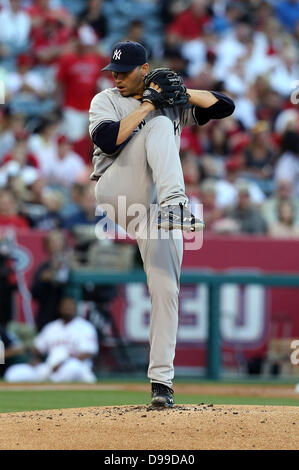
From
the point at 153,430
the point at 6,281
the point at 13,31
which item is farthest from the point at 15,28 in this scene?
the point at 153,430

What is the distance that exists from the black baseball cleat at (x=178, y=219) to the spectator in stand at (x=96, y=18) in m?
10.1

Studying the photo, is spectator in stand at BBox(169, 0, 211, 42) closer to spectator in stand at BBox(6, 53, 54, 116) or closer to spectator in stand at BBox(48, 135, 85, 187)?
spectator in stand at BBox(6, 53, 54, 116)

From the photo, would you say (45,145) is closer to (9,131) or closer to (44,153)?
(44,153)

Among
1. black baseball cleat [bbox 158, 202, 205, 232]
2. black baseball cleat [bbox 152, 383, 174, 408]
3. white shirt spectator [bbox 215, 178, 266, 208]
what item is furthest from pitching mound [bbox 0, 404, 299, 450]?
white shirt spectator [bbox 215, 178, 266, 208]

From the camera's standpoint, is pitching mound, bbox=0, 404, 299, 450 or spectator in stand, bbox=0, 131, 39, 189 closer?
pitching mound, bbox=0, 404, 299, 450

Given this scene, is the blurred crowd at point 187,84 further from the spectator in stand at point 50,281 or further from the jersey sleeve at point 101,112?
the jersey sleeve at point 101,112

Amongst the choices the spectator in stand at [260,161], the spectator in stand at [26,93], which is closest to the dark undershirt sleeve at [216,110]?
the spectator in stand at [260,161]

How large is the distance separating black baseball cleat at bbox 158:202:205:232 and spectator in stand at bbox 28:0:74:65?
8.99 metres

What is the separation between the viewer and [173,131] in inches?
214

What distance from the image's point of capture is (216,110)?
5.67m

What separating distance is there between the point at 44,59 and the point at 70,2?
2.18m

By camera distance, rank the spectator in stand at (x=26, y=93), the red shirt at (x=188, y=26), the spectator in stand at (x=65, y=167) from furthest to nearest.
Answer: the red shirt at (x=188, y=26), the spectator in stand at (x=26, y=93), the spectator in stand at (x=65, y=167)

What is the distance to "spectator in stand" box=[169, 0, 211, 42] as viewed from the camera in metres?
15.2

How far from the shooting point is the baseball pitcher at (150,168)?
17.3ft
